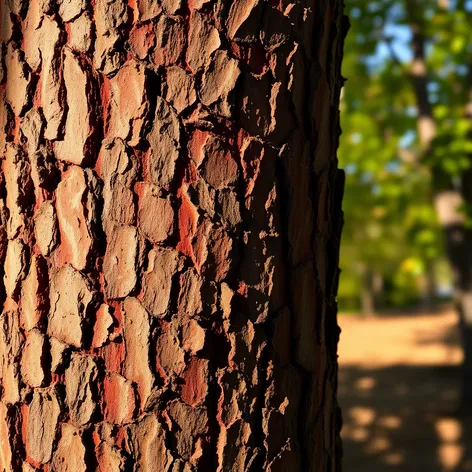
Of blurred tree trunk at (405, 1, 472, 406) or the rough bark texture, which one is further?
blurred tree trunk at (405, 1, 472, 406)

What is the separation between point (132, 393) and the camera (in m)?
1.25

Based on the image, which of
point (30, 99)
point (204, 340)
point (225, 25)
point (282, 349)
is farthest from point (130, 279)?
point (225, 25)

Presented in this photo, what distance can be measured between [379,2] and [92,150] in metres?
7.69

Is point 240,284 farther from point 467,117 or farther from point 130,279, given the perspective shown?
point 467,117

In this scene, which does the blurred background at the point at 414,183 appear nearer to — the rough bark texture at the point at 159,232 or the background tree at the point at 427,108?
the background tree at the point at 427,108

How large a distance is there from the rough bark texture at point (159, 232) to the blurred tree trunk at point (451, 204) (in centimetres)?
720

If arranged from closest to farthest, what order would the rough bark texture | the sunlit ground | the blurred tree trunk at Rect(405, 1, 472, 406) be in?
the rough bark texture
the sunlit ground
the blurred tree trunk at Rect(405, 1, 472, 406)

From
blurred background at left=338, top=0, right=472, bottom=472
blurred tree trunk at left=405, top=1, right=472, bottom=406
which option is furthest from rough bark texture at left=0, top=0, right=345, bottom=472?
blurred tree trunk at left=405, top=1, right=472, bottom=406

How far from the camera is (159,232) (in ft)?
4.08

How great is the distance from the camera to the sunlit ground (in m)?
6.88

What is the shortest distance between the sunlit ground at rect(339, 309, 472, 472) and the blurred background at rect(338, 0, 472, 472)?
0.07ft

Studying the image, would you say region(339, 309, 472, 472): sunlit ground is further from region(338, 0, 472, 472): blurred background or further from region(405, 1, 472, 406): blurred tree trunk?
region(405, 1, 472, 406): blurred tree trunk

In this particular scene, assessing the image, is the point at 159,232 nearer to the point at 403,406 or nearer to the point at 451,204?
the point at 451,204

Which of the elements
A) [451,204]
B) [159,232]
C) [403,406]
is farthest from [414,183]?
[159,232]
